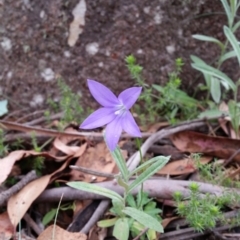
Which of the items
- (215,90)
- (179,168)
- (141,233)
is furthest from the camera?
(215,90)

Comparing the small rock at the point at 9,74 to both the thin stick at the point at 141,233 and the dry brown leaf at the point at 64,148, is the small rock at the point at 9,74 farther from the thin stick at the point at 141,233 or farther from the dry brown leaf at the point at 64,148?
the thin stick at the point at 141,233

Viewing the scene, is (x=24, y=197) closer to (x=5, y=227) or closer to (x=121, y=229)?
(x=5, y=227)

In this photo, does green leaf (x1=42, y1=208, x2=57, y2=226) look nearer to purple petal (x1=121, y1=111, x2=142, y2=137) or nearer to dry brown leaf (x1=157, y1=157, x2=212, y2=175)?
dry brown leaf (x1=157, y1=157, x2=212, y2=175)

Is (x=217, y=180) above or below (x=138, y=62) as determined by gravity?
below

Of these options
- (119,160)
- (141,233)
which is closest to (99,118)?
(119,160)

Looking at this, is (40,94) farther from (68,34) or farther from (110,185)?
(110,185)

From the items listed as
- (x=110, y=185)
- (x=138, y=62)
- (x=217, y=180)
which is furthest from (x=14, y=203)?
(x=138, y=62)
